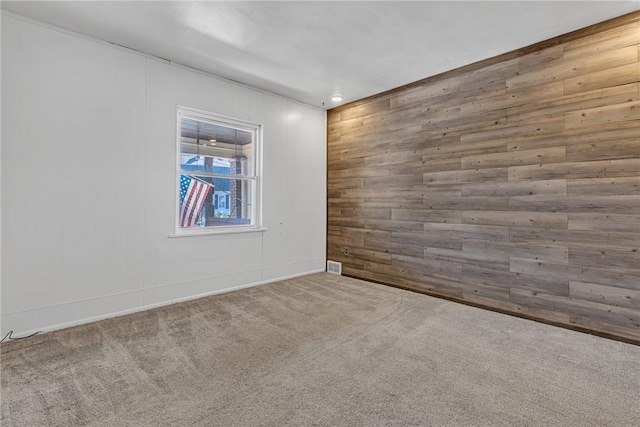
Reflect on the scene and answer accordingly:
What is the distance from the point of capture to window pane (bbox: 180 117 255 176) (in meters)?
3.65

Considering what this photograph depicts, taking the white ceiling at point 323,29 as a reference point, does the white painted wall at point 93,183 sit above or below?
below

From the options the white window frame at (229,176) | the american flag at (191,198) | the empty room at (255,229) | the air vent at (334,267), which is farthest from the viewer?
the air vent at (334,267)

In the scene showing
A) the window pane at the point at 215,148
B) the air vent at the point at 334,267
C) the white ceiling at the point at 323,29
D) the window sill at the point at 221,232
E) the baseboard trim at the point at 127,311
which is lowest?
the baseboard trim at the point at 127,311

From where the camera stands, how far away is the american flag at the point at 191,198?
3619mm

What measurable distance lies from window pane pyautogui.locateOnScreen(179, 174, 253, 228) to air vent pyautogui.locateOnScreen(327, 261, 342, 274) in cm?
153

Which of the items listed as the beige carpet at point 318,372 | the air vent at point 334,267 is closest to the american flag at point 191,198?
the beige carpet at point 318,372

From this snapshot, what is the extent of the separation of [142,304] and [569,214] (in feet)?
13.9

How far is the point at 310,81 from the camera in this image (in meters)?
3.87

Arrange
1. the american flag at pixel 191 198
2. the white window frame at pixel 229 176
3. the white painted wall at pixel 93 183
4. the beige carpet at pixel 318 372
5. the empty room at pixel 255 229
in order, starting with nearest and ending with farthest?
the beige carpet at pixel 318 372 → the empty room at pixel 255 229 → the white painted wall at pixel 93 183 → the white window frame at pixel 229 176 → the american flag at pixel 191 198

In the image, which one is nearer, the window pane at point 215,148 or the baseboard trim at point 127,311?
the baseboard trim at point 127,311

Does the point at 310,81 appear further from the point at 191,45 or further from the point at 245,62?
the point at 191,45

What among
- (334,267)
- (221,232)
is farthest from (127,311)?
(334,267)

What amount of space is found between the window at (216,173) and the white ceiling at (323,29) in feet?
2.28

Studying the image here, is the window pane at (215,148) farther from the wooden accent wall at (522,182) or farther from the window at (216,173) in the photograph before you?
the wooden accent wall at (522,182)
